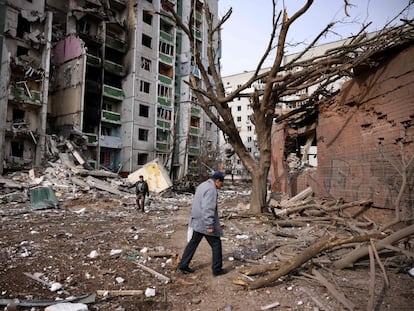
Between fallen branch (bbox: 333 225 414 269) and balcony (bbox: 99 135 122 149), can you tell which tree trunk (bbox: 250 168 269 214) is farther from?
balcony (bbox: 99 135 122 149)

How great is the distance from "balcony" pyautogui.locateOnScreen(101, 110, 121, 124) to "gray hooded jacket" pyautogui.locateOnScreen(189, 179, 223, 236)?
23.6 m

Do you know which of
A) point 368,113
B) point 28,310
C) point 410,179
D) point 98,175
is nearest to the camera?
point 28,310

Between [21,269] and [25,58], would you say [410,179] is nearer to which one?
[21,269]

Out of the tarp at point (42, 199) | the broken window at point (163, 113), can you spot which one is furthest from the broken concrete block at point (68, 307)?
the broken window at point (163, 113)

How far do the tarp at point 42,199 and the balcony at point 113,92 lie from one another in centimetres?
1679

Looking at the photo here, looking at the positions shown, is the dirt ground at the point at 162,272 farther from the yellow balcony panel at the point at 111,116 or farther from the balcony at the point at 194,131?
the balcony at the point at 194,131

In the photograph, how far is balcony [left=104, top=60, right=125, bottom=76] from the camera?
87.3 ft

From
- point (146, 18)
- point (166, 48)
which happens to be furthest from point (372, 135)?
point (146, 18)

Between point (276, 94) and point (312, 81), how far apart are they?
1236 mm

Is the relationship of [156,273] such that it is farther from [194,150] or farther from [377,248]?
[194,150]

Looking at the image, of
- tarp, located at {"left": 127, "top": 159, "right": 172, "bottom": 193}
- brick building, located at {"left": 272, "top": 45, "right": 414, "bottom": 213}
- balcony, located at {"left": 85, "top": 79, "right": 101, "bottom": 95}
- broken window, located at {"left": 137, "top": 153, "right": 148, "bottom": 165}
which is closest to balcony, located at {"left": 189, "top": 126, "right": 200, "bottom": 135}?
broken window, located at {"left": 137, "top": 153, "right": 148, "bottom": 165}

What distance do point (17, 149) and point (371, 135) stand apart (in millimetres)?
21567

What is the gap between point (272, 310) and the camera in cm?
306

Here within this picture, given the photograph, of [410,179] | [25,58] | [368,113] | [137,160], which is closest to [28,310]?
[410,179]
